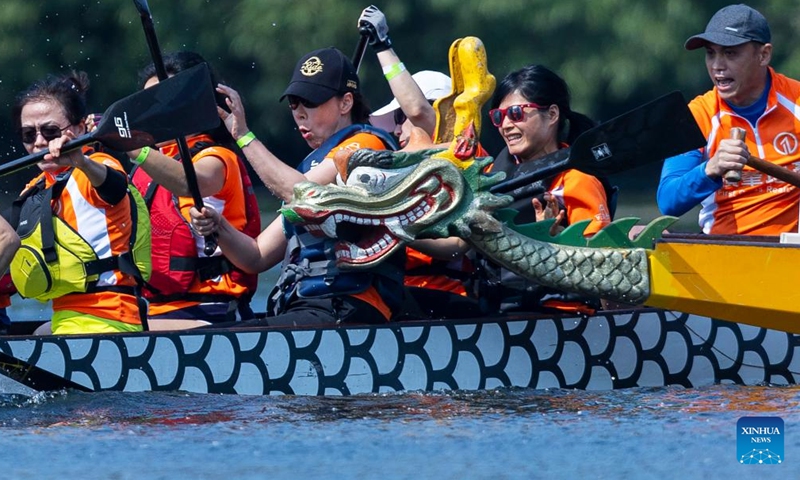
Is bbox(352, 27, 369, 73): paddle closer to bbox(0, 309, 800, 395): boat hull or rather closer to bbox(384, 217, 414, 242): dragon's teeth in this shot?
bbox(384, 217, 414, 242): dragon's teeth

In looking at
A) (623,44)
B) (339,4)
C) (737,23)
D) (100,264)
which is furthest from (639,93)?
(100,264)

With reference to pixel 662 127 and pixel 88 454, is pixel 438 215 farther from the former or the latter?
pixel 88 454

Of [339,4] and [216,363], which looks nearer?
[216,363]

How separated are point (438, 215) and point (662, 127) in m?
0.77

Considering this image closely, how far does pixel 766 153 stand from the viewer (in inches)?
208

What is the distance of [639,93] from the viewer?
45.7 feet


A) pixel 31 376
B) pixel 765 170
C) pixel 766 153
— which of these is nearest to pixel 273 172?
pixel 31 376

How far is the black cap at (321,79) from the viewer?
511 centimetres

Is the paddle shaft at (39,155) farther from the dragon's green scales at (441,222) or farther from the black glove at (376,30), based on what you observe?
the black glove at (376,30)

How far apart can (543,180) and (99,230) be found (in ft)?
4.88

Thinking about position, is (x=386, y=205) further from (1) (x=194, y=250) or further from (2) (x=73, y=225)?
(2) (x=73, y=225)

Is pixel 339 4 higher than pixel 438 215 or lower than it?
higher

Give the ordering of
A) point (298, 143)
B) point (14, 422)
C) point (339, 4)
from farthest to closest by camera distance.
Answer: point (298, 143)
point (339, 4)
point (14, 422)

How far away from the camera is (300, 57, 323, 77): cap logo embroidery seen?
5133mm
